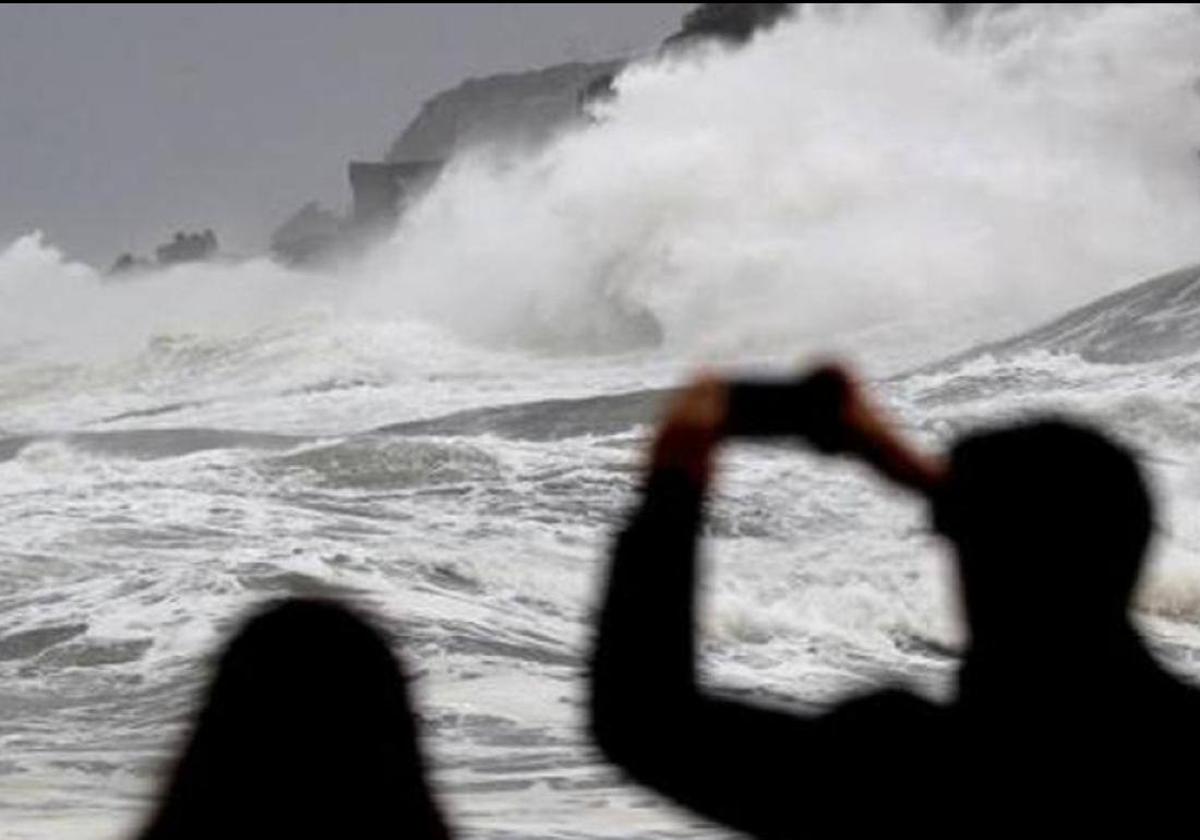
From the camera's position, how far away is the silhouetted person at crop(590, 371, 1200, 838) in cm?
162

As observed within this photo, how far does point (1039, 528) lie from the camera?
1.68 m

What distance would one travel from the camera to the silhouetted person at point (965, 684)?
5.30ft

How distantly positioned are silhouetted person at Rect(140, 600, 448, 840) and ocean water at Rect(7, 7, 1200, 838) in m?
0.18

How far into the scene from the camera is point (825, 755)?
1.65 m

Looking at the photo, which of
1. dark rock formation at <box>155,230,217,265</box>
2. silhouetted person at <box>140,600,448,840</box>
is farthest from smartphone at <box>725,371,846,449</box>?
dark rock formation at <box>155,230,217,265</box>

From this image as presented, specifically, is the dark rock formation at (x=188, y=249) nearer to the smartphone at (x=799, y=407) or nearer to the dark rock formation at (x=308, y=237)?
the dark rock formation at (x=308, y=237)

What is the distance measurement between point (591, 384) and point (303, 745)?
23110 mm

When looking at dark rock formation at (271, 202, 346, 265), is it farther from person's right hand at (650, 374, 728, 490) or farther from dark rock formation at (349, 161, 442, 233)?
person's right hand at (650, 374, 728, 490)

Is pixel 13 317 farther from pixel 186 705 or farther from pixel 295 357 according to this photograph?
pixel 186 705

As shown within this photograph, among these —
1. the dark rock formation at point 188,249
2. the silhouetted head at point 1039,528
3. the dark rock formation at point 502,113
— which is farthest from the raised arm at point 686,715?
the dark rock formation at point 188,249

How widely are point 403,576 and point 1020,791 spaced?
36.3 feet

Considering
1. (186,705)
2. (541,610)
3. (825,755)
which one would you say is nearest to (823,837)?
(825,755)

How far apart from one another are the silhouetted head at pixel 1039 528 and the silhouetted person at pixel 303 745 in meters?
0.40

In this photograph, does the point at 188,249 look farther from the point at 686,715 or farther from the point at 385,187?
the point at 686,715
